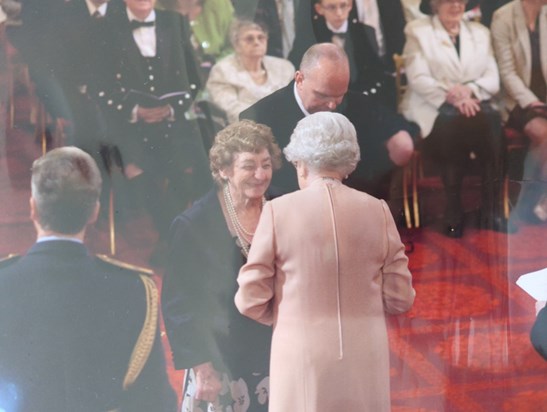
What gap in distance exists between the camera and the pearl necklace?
372cm

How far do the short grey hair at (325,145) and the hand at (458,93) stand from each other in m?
0.70

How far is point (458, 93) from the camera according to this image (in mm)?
3846

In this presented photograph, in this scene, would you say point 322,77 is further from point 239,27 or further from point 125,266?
point 125,266

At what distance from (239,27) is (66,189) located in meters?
Answer: 0.92

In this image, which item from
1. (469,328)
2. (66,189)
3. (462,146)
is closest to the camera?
(66,189)

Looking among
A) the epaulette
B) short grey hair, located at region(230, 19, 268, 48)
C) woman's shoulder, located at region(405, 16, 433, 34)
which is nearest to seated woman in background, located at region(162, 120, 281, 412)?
short grey hair, located at region(230, 19, 268, 48)

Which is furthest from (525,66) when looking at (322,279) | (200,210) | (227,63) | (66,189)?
(66,189)

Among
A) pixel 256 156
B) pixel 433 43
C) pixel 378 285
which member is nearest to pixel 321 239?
pixel 378 285

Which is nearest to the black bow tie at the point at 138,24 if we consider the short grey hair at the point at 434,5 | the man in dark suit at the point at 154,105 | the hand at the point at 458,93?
the man in dark suit at the point at 154,105

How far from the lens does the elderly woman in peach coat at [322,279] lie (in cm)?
325

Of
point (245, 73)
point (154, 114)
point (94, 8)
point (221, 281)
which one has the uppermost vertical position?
point (94, 8)

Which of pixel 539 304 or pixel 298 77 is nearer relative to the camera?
pixel 298 77

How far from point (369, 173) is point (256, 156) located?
0.47m

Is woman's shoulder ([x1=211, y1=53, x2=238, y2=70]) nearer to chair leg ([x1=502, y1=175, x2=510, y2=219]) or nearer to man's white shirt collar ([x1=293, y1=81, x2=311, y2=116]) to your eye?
man's white shirt collar ([x1=293, y1=81, x2=311, y2=116])
